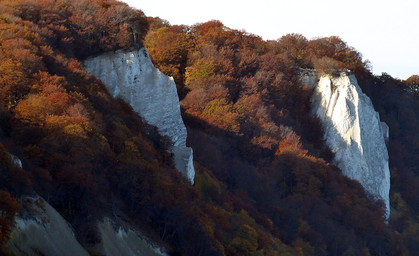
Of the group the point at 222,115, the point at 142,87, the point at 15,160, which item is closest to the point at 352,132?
the point at 222,115

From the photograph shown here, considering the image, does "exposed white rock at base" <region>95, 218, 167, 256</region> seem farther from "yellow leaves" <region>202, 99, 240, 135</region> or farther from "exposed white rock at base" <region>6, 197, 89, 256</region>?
"yellow leaves" <region>202, 99, 240, 135</region>

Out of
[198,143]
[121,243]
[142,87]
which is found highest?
[142,87]

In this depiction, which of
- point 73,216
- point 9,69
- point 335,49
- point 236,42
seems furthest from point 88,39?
point 335,49

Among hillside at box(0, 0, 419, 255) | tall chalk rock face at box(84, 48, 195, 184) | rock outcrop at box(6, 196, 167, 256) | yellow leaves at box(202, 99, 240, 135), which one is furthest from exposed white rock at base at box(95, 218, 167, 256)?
yellow leaves at box(202, 99, 240, 135)

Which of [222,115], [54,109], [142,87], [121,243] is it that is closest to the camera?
[121,243]

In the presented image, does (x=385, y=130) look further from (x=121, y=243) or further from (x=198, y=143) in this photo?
(x=121, y=243)

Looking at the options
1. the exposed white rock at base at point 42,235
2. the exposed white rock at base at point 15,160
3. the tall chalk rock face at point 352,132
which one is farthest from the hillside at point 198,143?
the tall chalk rock face at point 352,132
